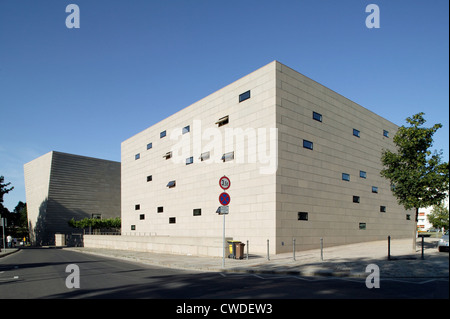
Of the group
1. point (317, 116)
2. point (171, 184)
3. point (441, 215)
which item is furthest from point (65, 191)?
point (441, 215)

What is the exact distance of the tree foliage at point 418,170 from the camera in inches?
705

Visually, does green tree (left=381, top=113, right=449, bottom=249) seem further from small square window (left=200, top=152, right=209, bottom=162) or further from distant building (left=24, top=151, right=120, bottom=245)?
distant building (left=24, top=151, right=120, bottom=245)

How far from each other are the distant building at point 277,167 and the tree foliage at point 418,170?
20.1 ft

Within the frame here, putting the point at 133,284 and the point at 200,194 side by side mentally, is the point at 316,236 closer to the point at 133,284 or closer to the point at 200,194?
the point at 200,194

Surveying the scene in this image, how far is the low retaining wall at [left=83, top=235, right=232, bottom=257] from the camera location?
1930 centimetres

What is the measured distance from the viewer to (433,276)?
386 inches

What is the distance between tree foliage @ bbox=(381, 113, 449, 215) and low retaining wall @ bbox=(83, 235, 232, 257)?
37.5ft

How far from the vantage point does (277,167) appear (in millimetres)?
21000

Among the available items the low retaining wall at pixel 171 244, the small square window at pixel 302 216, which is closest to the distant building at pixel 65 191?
the low retaining wall at pixel 171 244

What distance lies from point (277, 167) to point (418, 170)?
8283mm

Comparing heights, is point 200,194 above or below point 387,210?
above

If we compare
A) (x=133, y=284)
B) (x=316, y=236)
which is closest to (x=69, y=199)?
(x=316, y=236)

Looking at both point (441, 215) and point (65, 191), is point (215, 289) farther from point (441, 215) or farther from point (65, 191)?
point (65, 191)
